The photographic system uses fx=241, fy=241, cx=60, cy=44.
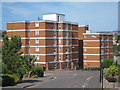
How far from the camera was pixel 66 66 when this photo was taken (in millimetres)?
67062

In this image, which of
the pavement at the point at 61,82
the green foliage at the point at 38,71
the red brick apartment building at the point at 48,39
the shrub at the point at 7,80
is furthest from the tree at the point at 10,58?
the red brick apartment building at the point at 48,39

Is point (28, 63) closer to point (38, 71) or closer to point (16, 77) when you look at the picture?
point (38, 71)

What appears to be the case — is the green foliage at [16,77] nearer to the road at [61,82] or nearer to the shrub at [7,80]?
the road at [61,82]

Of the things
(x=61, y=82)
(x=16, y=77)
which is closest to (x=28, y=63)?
(x=61, y=82)

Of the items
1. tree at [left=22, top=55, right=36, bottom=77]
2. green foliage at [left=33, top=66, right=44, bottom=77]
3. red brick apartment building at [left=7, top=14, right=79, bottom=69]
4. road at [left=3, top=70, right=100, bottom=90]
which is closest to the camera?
road at [left=3, top=70, right=100, bottom=90]

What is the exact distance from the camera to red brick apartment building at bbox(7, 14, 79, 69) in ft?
203

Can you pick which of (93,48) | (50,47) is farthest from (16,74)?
(93,48)

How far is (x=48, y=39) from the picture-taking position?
62.5 m

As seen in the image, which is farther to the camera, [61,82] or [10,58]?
[61,82]

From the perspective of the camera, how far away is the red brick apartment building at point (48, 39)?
6184 cm

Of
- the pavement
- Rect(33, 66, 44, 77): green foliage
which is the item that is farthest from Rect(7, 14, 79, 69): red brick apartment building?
the pavement

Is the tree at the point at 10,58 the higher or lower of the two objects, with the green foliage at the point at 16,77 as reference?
higher

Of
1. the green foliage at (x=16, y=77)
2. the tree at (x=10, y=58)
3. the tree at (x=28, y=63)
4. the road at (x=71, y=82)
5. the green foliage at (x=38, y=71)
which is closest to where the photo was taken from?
the road at (x=71, y=82)

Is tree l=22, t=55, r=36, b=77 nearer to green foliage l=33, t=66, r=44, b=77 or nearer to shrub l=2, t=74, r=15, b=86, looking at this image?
green foliage l=33, t=66, r=44, b=77
